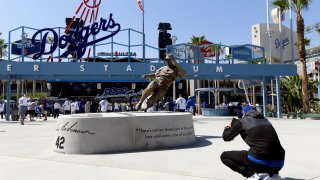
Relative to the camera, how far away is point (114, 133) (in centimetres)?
803

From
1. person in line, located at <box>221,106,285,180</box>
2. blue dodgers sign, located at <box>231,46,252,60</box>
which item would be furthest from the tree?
→ person in line, located at <box>221,106,285,180</box>

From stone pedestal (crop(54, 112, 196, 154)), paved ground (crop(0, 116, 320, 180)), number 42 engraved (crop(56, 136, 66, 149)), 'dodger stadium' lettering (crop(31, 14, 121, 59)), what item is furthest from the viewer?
'dodger stadium' lettering (crop(31, 14, 121, 59))

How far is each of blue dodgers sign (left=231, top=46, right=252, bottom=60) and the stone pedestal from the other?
1819 cm

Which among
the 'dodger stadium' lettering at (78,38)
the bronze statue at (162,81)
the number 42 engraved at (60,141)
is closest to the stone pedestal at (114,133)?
the number 42 engraved at (60,141)

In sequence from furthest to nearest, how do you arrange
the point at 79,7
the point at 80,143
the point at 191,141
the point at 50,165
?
the point at 79,7, the point at 191,141, the point at 80,143, the point at 50,165

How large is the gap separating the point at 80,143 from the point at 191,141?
10.5ft

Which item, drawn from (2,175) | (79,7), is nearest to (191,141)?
(2,175)

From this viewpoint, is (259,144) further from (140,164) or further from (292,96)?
(292,96)

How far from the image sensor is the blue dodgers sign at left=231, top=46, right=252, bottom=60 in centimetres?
2589

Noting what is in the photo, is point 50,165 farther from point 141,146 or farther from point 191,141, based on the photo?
point 191,141

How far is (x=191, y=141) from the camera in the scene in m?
9.38

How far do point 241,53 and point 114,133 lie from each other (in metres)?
20.2

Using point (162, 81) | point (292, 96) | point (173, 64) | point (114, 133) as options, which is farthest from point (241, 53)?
point (114, 133)

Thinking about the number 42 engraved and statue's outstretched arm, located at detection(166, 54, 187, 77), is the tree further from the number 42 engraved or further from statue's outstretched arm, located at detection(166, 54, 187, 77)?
the number 42 engraved
